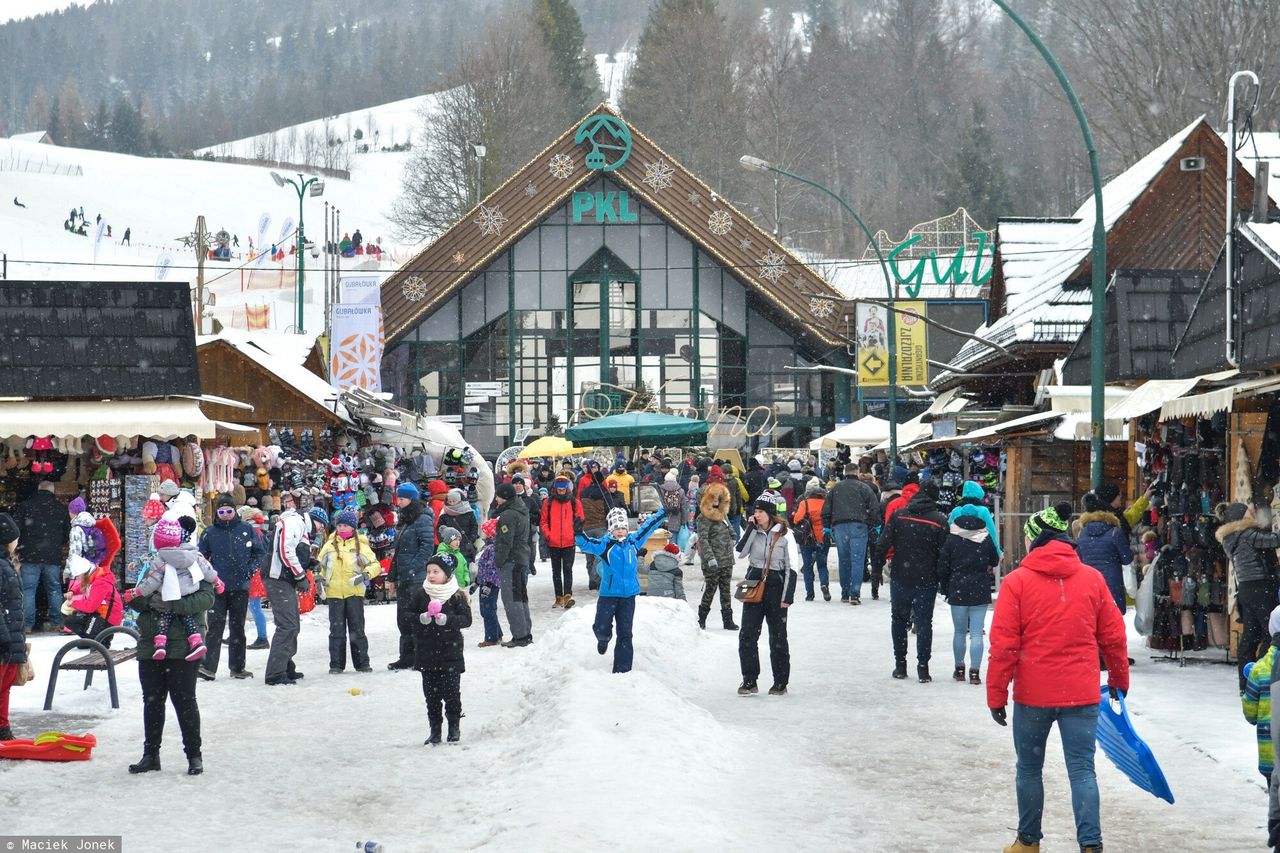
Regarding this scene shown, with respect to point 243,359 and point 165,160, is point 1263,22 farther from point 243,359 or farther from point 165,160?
point 165,160

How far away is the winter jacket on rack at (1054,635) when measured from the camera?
297 inches

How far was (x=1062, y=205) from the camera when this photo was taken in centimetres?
8562

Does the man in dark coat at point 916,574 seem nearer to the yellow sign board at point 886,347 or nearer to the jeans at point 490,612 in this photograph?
the jeans at point 490,612

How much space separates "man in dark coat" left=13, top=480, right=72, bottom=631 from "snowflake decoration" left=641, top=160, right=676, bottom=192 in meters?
32.3

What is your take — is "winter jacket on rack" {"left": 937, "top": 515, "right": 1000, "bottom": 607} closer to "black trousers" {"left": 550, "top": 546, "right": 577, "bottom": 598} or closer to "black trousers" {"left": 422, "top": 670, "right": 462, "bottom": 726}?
"black trousers" {"left": 422, "top": 670, "right": 462, "bottom": 726}

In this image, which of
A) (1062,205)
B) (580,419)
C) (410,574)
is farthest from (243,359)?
(1062,205)

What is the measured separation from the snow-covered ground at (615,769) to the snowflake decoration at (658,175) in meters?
34.5

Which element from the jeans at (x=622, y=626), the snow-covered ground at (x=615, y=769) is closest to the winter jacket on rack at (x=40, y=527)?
the snow-covered ground at (x=615, y=769)

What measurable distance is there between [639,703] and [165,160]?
131436 mm

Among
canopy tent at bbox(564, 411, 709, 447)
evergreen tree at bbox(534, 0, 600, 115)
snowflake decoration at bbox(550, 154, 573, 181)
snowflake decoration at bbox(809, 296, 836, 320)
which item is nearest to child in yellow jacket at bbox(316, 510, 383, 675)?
canopy tent at bbox(564, 411, 709, 447)

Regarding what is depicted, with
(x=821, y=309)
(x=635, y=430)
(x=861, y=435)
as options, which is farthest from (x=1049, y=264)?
(x=821, y=309)

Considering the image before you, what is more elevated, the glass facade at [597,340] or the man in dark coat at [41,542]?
the glass facade at [597,340]

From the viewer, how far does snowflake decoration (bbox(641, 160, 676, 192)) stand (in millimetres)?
47656

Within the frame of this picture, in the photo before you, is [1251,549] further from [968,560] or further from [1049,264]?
[1049,264]
